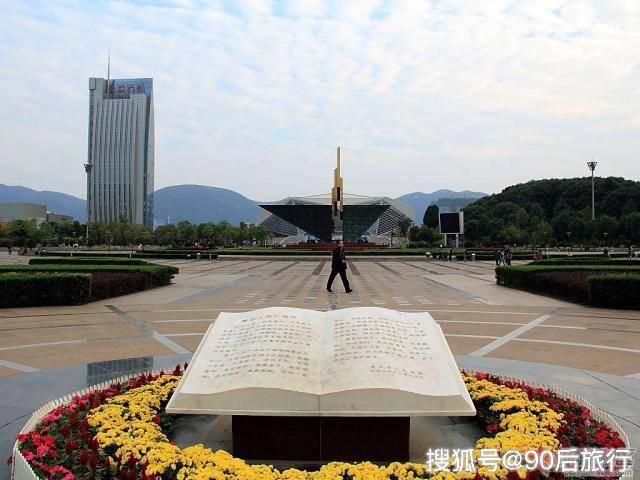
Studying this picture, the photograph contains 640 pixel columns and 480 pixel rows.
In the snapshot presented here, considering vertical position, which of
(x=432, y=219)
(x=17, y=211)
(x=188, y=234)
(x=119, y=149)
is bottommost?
(x=188, y=234)

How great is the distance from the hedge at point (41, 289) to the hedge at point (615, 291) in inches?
565

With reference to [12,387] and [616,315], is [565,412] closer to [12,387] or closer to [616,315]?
[12,387]

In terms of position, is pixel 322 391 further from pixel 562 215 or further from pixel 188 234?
pixel 188 234

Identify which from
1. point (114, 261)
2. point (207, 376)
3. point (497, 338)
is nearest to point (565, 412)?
point (207, 376)

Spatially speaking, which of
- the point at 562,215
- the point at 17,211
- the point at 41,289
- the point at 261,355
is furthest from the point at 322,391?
the point at 17,211

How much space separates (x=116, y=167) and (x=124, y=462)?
182 metres

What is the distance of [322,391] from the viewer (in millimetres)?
4320

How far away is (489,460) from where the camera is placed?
416 cm

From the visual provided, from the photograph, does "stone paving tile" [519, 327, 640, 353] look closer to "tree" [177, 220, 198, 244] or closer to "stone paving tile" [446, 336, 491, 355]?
"stone paving tile" [446, 336, 491, 355]

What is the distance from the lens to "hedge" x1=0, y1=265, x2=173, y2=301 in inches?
656

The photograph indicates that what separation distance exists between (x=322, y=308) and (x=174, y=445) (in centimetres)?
982

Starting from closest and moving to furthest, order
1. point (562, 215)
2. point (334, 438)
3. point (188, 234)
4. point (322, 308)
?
1. point (334, 438)
2. point (322, 308)
3. point (562, 215)
4. point (188, 234)

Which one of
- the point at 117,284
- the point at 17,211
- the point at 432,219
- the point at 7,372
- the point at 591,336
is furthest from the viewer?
the point at 17,211

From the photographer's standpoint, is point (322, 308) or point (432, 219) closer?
point (322, 308)
